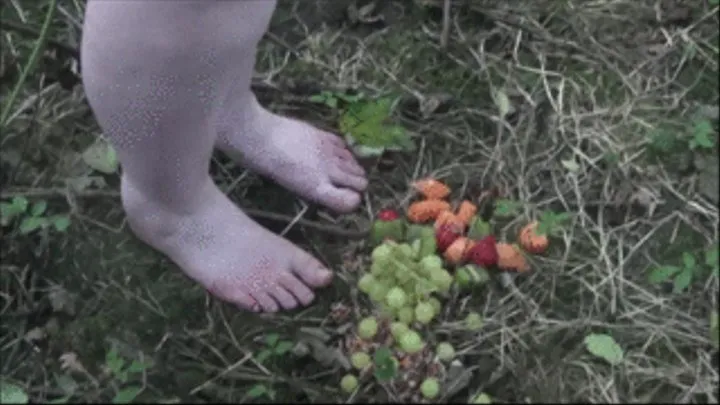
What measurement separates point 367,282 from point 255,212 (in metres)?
0.19

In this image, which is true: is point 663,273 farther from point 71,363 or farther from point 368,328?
point 71,363

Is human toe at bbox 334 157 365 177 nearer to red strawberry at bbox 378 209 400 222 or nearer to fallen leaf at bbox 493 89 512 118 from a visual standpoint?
red strawberry at bbox 378 209 400 222

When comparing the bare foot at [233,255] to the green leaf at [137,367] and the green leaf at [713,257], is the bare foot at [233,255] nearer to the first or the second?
the green leaf at [137,367]

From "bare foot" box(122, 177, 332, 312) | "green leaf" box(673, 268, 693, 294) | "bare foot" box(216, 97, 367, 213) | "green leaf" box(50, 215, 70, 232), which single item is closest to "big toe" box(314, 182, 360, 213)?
"bare foot" box(216, 97, 367, 213)

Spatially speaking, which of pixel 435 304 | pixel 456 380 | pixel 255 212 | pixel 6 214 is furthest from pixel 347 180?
pixel 6 214

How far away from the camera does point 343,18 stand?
6.70 ft

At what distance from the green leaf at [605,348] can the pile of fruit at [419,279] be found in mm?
133

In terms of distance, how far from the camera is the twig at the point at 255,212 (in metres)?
1.69

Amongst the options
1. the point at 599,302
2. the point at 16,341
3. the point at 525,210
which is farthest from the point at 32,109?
the point at 599,302

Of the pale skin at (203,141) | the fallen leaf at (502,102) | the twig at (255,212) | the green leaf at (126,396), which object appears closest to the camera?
the pale skin at (203,141)

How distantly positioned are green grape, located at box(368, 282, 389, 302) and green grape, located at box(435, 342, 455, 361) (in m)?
0.09

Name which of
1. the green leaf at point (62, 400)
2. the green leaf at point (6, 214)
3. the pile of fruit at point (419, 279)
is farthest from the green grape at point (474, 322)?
the green leaf at point (6, 214)

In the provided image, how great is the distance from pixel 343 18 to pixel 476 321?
65cm

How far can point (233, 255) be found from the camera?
1.59m
